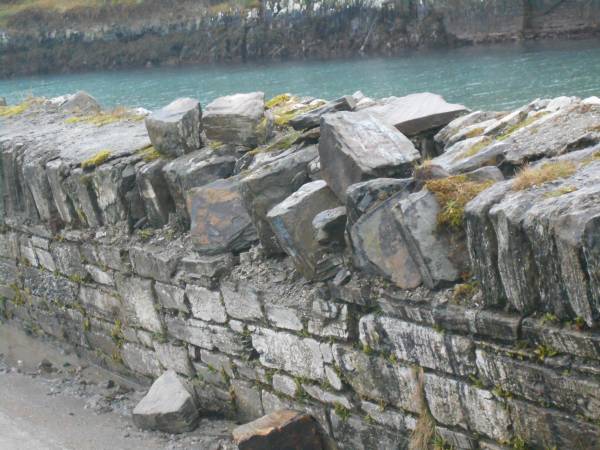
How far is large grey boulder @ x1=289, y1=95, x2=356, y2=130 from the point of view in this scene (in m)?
8.12

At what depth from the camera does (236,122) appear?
28.4ft

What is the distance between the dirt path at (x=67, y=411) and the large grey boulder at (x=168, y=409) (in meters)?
0.09

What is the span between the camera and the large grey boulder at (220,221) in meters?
7.75

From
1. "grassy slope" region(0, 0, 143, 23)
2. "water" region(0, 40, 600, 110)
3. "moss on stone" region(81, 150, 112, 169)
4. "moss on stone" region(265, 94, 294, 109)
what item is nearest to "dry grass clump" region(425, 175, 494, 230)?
"moss on stone" region(265, 94, 294, 109)

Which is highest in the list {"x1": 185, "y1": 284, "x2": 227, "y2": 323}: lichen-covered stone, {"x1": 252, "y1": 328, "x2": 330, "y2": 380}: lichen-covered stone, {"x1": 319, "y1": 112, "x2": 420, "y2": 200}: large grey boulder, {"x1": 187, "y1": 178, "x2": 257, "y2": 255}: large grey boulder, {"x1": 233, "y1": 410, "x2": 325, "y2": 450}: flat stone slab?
{"x1": 319, "y1": 112, "x2": 420, "y2": 200}: large grey boulder

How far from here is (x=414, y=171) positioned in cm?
626

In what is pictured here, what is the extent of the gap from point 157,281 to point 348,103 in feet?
8.10

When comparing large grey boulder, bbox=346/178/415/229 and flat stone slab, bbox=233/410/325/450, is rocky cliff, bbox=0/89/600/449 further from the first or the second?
flat stone slab, bbox=233/410/325/450

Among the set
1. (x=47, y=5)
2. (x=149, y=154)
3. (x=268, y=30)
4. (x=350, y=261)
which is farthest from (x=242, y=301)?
(x=47, y=5)

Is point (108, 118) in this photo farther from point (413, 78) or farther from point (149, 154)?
point (413, 78)

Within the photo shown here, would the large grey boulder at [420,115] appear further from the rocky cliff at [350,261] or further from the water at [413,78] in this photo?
the water at [413,78]

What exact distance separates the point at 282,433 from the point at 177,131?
11.3ft

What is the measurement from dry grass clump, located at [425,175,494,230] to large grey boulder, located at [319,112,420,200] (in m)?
0.76

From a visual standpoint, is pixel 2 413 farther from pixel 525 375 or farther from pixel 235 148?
pixel 525 375
